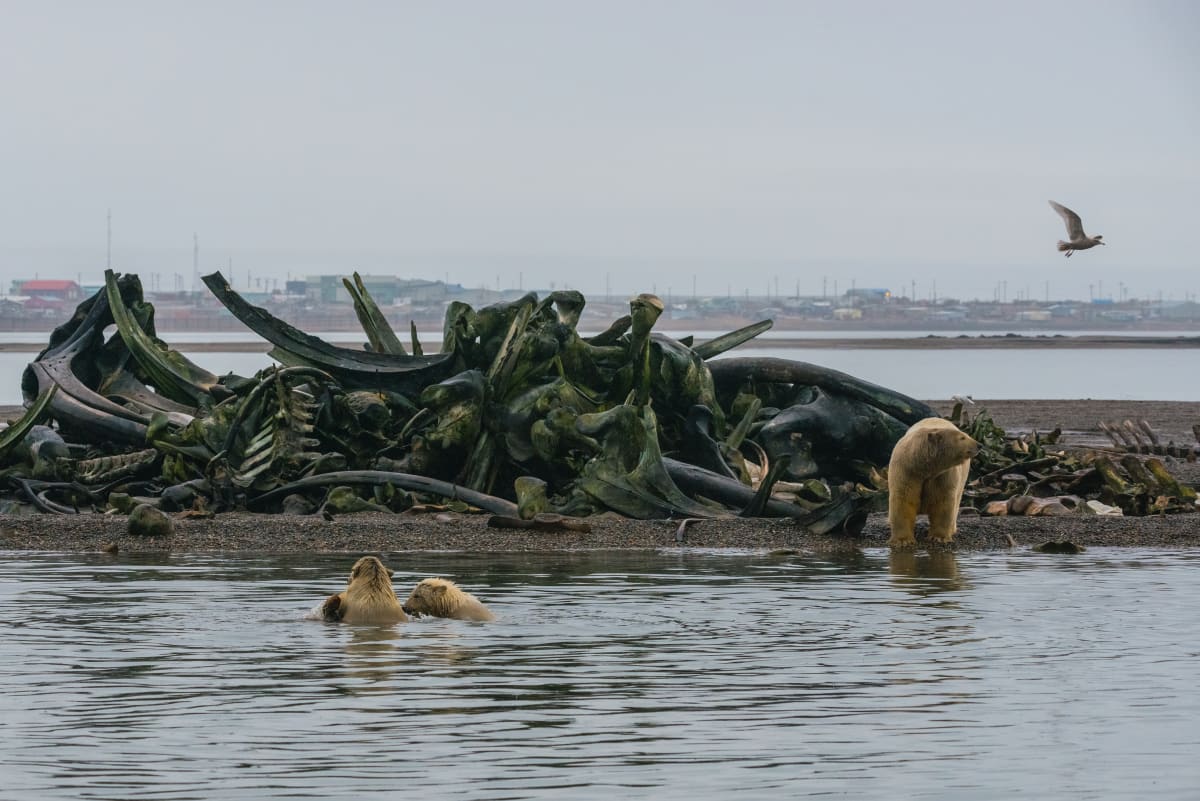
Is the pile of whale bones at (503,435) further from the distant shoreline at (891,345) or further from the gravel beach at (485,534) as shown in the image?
the distant shoreline at (891,345)

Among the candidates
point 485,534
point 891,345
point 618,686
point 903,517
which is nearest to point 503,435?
point 485,534

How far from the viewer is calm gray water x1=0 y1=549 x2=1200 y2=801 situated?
23.9 ft

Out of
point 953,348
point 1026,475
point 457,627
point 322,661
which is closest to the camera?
point 322,661

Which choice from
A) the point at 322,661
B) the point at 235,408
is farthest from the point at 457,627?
the point at 235,408

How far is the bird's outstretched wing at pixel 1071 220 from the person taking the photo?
2911 cm

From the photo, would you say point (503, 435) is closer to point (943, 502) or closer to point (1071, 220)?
point (943, 502)

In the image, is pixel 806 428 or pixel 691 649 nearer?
pixel 691 649

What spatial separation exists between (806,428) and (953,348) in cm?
14040

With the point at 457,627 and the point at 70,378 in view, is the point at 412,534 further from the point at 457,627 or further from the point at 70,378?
the point at 70,378

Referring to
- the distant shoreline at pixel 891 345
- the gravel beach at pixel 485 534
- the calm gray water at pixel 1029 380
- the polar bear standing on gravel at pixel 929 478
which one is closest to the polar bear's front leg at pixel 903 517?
the polar bear standing on gravel at pixel 929 478

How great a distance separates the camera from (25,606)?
1173 cm

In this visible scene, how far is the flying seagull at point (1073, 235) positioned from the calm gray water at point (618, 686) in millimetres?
15463

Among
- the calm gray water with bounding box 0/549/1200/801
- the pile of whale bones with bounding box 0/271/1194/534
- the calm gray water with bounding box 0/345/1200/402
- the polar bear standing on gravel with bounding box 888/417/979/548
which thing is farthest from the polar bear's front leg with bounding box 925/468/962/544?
the calm gray water with bounding box 0/345/1200/402

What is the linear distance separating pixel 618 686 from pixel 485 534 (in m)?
6.84
